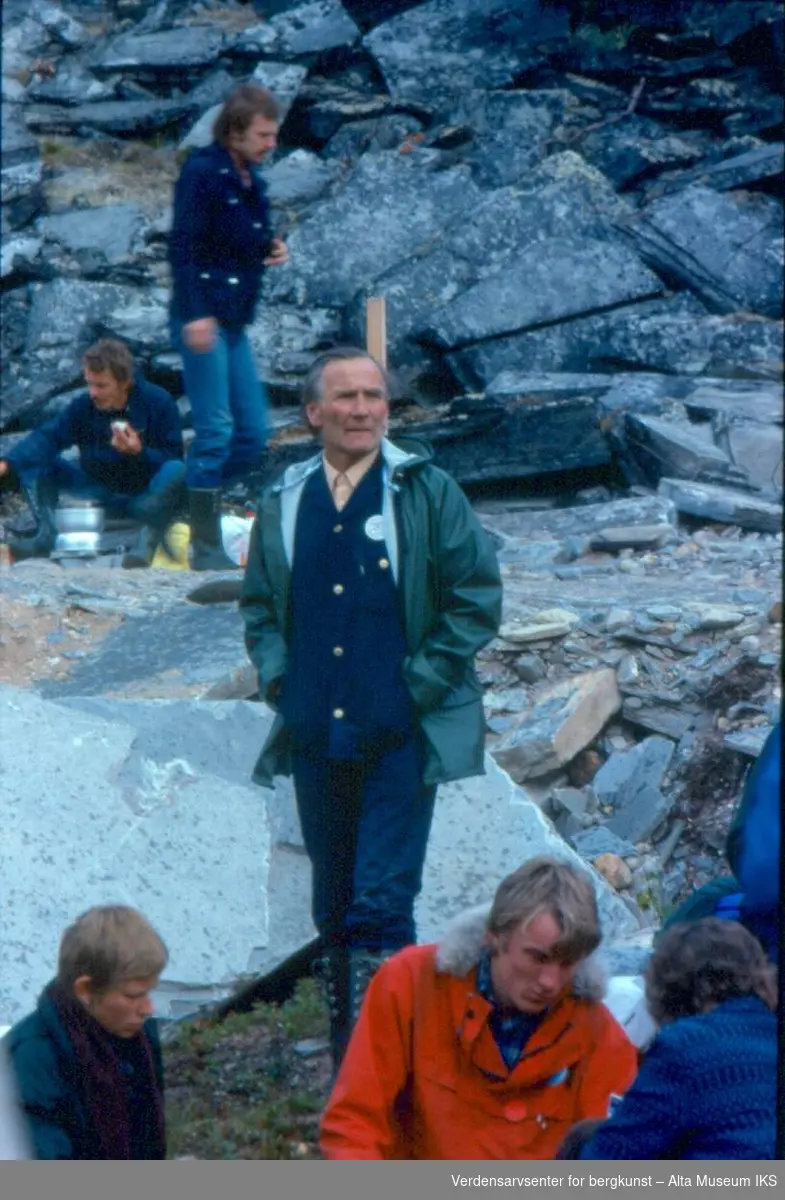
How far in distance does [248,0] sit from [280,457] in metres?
1.88

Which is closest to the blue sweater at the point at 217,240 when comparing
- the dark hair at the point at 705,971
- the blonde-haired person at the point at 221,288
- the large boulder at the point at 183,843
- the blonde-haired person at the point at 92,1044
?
the blonde-haired person at the point at 221,288

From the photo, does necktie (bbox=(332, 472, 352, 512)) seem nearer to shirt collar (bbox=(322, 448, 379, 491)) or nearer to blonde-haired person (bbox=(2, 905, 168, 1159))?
shirt collar (bbox=(322, 448, 379, 491))

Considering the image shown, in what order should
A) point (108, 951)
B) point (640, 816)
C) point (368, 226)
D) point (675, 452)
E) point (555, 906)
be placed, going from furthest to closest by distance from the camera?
point (368, 226) < point (675, 452) < point (640, 816) < point (108, 951) < point (555, 906)

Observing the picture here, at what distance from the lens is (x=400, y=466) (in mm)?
2949

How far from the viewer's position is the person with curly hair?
2088 mm

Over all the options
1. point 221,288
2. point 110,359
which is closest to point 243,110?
point 221,288

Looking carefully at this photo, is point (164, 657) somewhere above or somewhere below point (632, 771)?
above

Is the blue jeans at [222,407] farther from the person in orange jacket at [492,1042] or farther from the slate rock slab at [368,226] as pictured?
the person in orange jacket at [492,1042]

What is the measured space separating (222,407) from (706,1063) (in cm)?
331

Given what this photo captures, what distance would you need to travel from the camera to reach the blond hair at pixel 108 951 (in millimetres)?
2441

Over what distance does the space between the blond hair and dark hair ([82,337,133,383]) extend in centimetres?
327

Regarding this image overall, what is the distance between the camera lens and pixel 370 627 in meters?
2.96

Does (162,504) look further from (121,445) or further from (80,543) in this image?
(80,543)

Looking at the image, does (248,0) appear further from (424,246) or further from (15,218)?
(15,218)
